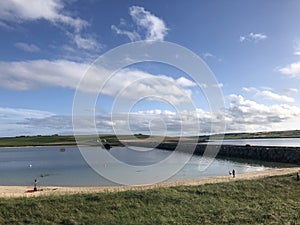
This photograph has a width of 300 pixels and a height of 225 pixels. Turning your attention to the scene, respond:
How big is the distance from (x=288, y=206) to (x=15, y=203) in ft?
50.4

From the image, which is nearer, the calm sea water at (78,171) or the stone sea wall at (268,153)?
the calm sea water at (78,171)

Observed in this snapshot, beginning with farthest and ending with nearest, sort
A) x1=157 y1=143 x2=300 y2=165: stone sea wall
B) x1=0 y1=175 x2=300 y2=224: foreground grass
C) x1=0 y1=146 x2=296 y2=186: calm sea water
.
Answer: x1=157 y1=143 x2=300 y2=165: stone sea wall
x1=0 y1=146 x2=296 y2=186: calm sea water
x1=0 y1=175 x2=300 y2=224: foreground grass

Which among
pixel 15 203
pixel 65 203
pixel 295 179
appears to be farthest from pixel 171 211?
pixel 295 179

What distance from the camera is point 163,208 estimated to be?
61.8 ft

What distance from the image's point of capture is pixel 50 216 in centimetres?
1759

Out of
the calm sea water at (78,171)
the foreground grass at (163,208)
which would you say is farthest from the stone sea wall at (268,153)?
the foreground grass at (163,208)

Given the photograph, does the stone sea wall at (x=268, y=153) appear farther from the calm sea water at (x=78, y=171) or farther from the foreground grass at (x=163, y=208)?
the foreground grass at (x=163, y=208)

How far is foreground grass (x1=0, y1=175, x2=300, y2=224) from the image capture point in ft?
56.5

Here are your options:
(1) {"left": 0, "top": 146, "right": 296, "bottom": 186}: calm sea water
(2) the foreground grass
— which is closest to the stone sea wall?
(1) {"left": 0, "top": 146, "right": 296, "bottom": 186}: calm sea water

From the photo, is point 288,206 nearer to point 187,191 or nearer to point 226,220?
point 226,220

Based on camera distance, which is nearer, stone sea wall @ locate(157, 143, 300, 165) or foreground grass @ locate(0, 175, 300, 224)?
foreground grass @ locate(0, 175, 300, 224)

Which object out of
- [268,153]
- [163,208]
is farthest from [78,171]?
[163,208]

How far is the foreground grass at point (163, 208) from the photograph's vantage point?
17219 millimetres

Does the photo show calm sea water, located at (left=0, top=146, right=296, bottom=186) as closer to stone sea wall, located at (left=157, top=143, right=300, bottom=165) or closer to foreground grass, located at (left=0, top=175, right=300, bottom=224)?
stone sea wall, located at (left=157, top=143, right=300, bottom=165)
